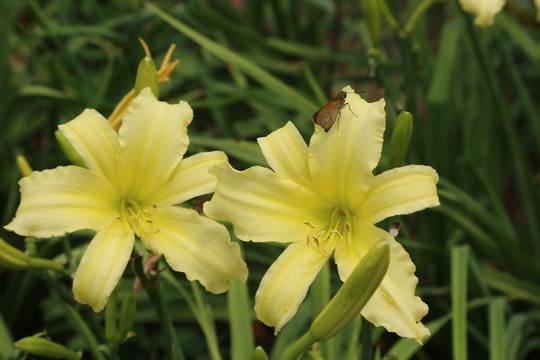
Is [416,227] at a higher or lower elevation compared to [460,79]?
lower

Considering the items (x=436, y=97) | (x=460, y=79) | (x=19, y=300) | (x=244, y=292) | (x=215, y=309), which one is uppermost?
(x=460, y=79)

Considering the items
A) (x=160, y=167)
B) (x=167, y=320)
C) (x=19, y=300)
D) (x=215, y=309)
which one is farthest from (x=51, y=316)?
(x=160, y=167)

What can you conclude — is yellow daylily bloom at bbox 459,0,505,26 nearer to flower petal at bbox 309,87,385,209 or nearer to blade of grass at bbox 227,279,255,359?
flower petal at bbox 309,87,385,209

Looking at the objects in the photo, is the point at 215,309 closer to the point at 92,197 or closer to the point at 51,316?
the point at 51,316

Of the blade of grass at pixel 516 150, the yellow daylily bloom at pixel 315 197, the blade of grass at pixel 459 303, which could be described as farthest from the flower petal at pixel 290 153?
the blade of grass at pixel 516 150

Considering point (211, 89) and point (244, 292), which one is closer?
point (244, 292)

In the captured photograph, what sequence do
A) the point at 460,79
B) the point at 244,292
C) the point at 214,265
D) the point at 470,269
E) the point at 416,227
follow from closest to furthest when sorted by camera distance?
the point at 214,265 < the point at 244,292 < the point at 470,269 < the point at 416,227 < the point at 460,79

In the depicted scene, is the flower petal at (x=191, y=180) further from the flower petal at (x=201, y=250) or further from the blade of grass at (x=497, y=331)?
the blade of grass at (x=497, y=331)
